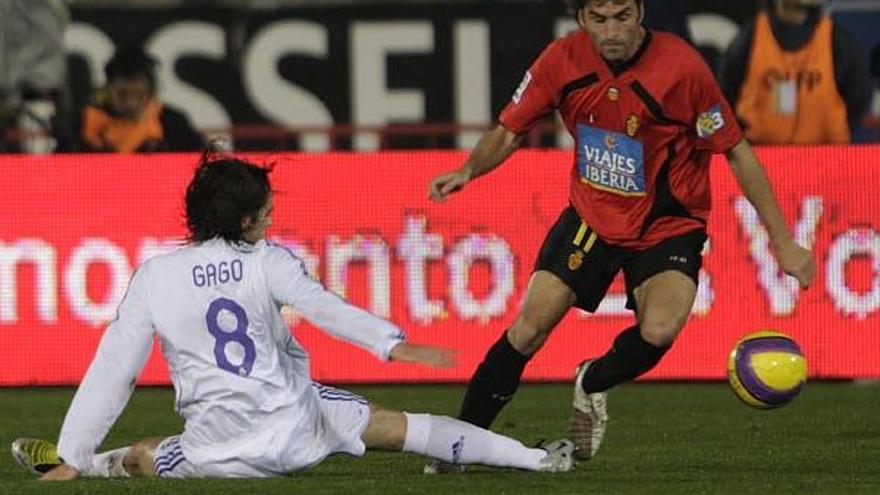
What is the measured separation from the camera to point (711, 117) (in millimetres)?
11547

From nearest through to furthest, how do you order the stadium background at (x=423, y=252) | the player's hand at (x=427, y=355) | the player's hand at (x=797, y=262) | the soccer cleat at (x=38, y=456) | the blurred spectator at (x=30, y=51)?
the player's hand at (x=427, y=355)
the soccer cleat at (x=38, y=456)
the player's hand at (x=797, y=262)
the stadium background at (x=423, y=252)
the blurred spectator at (x=30, y=51)

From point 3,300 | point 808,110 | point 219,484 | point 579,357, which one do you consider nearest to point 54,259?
point 3,300

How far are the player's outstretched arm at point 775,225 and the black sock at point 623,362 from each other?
606 millimetres

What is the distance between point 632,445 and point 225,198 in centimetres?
317

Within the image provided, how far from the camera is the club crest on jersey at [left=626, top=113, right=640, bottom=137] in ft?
38.1

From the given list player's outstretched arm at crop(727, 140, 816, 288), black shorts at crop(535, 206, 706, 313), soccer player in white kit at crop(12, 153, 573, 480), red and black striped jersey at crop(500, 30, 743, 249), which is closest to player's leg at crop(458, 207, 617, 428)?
black shorts at crop(535, 206, 706, 313)

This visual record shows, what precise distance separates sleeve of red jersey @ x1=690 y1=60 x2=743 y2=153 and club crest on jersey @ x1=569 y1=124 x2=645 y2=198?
0.90ft

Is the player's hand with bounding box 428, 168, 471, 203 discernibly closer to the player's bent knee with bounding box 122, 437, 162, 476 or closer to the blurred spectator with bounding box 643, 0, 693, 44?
the player's bent knee with bounding box 122, 437, 162, 476

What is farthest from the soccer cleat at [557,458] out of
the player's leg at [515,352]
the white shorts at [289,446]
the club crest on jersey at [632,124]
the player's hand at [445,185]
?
the club crest on jersey at [632,124]

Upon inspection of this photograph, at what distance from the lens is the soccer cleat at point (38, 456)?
1081 cm

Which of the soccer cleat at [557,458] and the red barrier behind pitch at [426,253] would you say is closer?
the soccer cleat at [557,458]

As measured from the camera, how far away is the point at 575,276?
11.7 meters

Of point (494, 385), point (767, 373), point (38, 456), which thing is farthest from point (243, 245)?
point (767, 373)

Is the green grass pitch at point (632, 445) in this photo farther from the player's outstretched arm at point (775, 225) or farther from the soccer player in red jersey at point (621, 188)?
the player's outstretched arm at point (775, 225)
